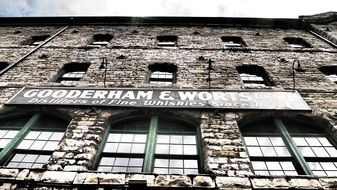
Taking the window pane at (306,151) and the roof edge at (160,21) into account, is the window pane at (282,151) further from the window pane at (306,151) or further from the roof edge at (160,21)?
the roof edge at (160,21)

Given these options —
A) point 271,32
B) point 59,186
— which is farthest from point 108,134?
point 271,32

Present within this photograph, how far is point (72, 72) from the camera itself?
9086 mm

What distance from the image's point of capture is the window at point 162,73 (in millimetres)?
8477

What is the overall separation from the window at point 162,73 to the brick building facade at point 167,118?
0.13 feet

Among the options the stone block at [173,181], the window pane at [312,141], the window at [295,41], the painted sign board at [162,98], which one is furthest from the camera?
the window at [295,41]

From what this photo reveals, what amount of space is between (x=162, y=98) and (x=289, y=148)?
9.88 ft

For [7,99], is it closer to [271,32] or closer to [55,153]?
[55,153]

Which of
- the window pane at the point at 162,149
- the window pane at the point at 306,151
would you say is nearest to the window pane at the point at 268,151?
the window pane at the point at 306,151

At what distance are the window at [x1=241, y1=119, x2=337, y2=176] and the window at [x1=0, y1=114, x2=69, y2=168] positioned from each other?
3.97 m

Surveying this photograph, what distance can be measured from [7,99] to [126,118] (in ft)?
10.3

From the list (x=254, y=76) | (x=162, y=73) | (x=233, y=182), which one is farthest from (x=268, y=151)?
(x=162, y=73)

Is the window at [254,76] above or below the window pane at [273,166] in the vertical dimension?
above

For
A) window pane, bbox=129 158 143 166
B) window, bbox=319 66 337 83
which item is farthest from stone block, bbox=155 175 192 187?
window, bbox=319 66 337 83

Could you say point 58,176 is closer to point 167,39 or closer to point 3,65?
point 3,65
